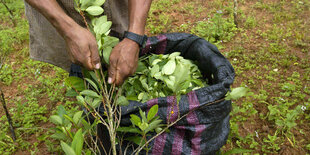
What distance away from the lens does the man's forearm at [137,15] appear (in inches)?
47.1

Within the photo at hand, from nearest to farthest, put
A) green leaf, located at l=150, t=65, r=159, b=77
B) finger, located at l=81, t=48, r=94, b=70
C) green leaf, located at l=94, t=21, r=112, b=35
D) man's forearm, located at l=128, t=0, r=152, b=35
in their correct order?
finger, located at l=81, t=48, r=94, b=70, green leaf, located at l=94, t=21, r=112, b=35, man's forearm, located at l=128, t=0, r=152, b=35, green leaf, located at l=150, t=65, r=159, b=77

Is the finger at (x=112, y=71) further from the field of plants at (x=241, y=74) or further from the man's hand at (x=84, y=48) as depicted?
the field of plants at (x=241, y=74)

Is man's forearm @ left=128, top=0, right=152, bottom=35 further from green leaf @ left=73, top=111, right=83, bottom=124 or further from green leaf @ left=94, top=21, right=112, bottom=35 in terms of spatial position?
green leaf @ left=73, top=111, right=83, bottom=124

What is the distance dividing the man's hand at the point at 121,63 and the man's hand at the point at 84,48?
0.07 metres

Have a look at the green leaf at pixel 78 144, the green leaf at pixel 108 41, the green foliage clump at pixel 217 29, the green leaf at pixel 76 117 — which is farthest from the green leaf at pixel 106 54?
the green foliage clump at pixel 217 29

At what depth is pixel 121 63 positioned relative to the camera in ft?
3.38

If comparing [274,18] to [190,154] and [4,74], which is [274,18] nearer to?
[190,154]

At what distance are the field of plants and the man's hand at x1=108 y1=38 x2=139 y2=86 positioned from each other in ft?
1.42

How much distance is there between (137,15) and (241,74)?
1.30 meters

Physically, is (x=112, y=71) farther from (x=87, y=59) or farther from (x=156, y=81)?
(x=156, y=81)

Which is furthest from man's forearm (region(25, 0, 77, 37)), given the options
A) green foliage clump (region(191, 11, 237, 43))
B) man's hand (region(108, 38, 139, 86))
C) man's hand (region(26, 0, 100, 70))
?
green foliage clump (region(191, 11, 237, 43))

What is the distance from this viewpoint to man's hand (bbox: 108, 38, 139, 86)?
3.37 feet

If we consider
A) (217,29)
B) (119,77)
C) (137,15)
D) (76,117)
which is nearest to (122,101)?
(119,77)

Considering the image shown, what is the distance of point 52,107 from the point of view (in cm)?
206
